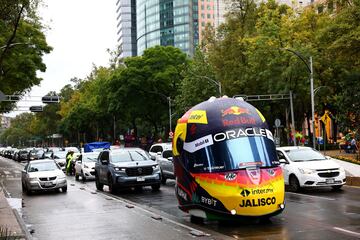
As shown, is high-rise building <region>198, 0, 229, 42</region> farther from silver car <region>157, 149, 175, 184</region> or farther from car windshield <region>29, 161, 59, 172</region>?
car windshield <region>29, 161, 59, 172</region>

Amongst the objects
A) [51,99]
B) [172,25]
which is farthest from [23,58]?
[172,25]

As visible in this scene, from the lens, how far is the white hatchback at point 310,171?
683 inches

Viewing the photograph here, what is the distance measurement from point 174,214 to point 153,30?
146 m

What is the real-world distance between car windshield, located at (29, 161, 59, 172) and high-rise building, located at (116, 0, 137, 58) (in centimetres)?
15708

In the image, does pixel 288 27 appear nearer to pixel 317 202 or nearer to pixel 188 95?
pixel 188 95

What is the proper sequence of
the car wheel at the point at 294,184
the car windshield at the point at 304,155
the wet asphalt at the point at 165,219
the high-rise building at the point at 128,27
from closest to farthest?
1. the wet asphalt at the point at 165,219
2. the car wheel at the point at 294,184
3. the car windshield at the point at 304,155
4. the high-rise building at the point at 128,27

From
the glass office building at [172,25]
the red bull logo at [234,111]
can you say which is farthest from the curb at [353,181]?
the glass office building at [172,25]

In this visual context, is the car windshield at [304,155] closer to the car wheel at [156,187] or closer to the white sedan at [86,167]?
the car wheel at [156,187]

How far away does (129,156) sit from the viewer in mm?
21203

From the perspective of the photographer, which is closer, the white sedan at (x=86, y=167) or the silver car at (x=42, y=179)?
the silver car at (x=42, y=179)

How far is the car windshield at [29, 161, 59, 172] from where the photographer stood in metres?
22.6

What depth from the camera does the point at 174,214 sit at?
44.8ft

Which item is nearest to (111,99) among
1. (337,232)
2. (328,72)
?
(328,72)

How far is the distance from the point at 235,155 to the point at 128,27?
570 feet
